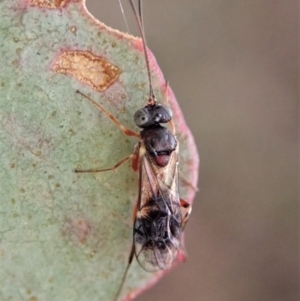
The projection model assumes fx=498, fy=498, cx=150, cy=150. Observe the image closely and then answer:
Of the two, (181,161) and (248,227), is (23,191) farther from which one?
(248,227)

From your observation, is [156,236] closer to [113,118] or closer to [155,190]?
[155,190]

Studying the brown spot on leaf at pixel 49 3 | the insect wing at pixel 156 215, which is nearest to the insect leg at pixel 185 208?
the insect wing at pixel 156 215

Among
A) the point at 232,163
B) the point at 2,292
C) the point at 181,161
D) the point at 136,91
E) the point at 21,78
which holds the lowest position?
the point at 232,163

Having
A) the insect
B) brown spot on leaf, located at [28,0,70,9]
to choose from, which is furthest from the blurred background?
brown spot on leaf, located at [28,0,70,9]

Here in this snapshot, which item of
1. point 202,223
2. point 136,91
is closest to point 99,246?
point 136,91

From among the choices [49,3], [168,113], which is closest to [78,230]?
[168,113]

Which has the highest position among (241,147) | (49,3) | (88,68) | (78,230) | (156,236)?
(49,3)
